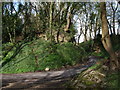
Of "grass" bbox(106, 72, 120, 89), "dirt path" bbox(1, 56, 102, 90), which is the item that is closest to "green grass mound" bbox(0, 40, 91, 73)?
"dirt path" bbox(1, 56, 102, 90)

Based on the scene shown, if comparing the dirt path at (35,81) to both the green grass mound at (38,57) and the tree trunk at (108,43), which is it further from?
the green grass mound at (38,57)

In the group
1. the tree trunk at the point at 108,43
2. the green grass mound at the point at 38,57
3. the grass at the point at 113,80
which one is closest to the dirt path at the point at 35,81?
the grass at the point at 113,80

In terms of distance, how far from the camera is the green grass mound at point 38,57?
15961mm

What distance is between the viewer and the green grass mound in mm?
15961

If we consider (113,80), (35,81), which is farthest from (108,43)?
(35,81)

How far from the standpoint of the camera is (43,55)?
1812 centimetres

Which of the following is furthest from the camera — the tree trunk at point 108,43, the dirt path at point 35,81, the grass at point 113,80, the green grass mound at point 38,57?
the green grass mound at point 38,57

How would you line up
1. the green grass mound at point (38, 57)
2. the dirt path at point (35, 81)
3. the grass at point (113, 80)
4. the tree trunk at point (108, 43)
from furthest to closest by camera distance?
the green grass mound at point (38, 57) < the dirt path at point (35, 81) < the tree trunk at point (108, 43) < the grass at point (113, 80)

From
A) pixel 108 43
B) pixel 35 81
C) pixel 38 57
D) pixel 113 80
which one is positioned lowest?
pixel 35 81

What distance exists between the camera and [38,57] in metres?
17.8

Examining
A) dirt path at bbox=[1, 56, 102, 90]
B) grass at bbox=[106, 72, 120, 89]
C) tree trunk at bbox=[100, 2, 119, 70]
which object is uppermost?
tree trunk at bbox=[100, 2, 119, 70]

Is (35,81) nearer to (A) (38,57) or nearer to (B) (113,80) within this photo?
(B) (113,80)

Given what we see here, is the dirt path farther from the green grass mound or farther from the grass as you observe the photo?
the green grass mound

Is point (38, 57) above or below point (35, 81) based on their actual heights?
above
